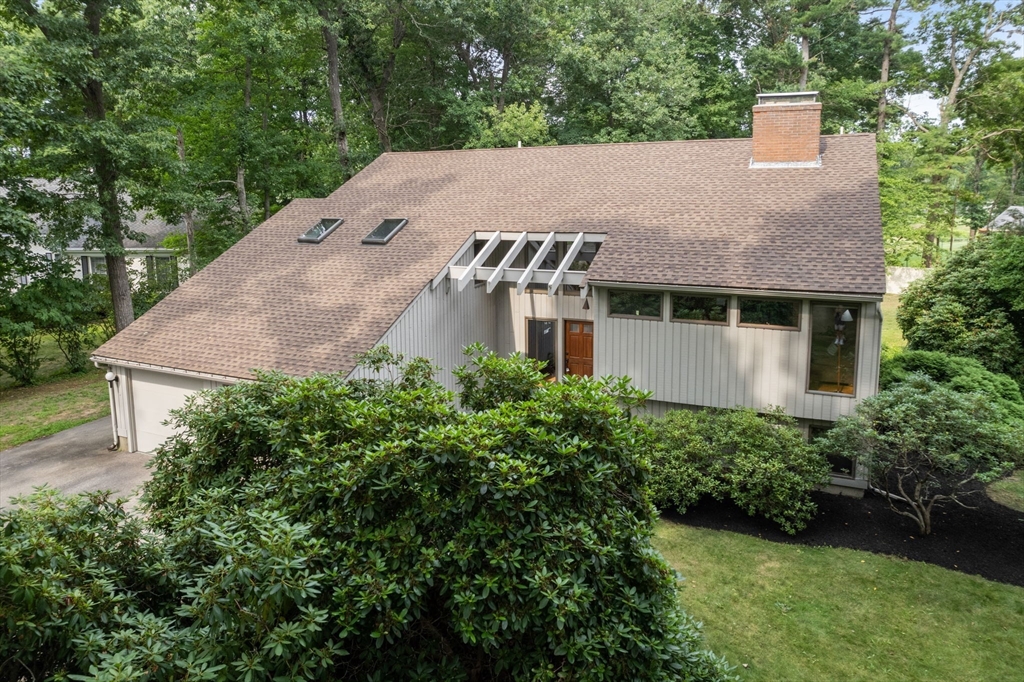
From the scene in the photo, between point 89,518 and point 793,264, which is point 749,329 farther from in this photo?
point 89,518

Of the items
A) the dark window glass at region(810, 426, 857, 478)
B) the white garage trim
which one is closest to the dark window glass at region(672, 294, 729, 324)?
the dark window glass at region(810, 426, 857, 478)

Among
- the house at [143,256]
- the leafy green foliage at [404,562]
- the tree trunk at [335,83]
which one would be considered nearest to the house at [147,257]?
the house at [143,256]

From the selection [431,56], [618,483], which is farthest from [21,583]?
[431,56]

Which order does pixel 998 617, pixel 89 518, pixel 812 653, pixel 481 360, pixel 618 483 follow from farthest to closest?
1. pixel 998 617
2. pixel 812 653
3. pixel 481 360
4. pixel 618 483
5. pixel 89 518

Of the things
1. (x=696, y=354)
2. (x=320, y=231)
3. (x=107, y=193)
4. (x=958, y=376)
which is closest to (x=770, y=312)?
(x=696, y=354)

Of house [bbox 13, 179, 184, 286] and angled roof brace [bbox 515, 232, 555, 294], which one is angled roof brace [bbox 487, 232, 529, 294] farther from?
house [bbox 13, 179, 184, 286]

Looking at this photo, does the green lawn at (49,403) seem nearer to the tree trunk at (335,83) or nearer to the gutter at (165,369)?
the gutter at (165,369)
